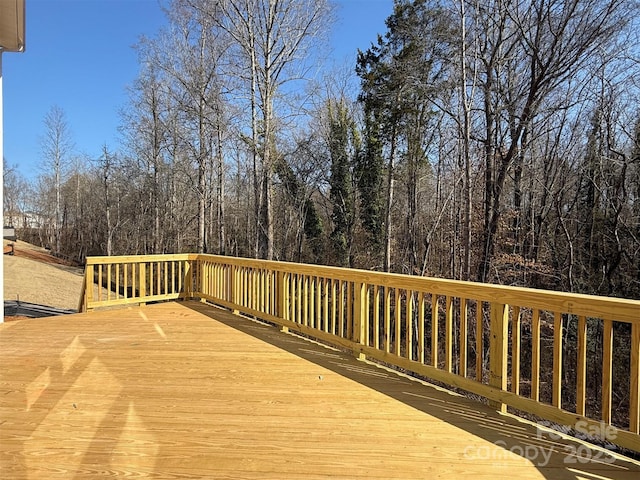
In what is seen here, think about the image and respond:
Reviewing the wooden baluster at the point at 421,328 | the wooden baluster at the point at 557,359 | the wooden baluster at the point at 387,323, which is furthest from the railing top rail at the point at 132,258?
the wooden baluster at the point at 557,359

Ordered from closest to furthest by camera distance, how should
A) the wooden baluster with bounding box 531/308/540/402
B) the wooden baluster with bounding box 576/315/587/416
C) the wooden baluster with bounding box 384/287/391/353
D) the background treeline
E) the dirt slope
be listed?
the wooden baluster with bounding box 576/315/587/416
the wooden baluster with bounding box 531/308/540/402
the wooden baluster with bounding box 384/287/391/353
the background treeline
the dirt slope

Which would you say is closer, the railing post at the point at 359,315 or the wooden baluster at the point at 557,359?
the wooden baluster at the point at 557,359

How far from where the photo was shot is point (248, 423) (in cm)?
225

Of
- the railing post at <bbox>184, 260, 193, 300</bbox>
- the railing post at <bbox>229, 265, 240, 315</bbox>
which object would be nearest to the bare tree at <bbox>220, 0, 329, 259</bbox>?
the railing post at <bbox>184, 260, 193, 300</bbox>

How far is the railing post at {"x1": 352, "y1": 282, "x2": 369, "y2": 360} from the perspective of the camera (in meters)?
3.45

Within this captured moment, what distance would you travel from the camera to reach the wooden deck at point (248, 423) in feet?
5.93

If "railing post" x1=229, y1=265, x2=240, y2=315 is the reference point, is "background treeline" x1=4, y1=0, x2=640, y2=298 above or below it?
above

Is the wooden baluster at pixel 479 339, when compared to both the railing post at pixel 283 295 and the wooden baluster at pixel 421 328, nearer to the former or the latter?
the wooden baluster at pixel 421 328

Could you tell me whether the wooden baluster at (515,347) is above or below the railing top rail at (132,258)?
below

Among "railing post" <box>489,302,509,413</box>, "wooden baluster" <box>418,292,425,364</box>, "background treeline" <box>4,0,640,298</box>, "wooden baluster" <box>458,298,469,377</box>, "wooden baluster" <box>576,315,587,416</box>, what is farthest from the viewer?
"background treeline" <box>4,0,640,298</box>

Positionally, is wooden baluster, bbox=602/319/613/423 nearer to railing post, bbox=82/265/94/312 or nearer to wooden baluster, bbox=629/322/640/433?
wooden baluster, bbox=629/322/640/433

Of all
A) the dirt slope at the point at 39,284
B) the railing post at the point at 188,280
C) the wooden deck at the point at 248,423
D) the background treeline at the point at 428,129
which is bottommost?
the dirt slope at the point at 39,284

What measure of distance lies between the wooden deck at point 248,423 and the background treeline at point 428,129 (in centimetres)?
804

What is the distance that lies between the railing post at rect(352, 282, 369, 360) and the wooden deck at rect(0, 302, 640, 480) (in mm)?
189
